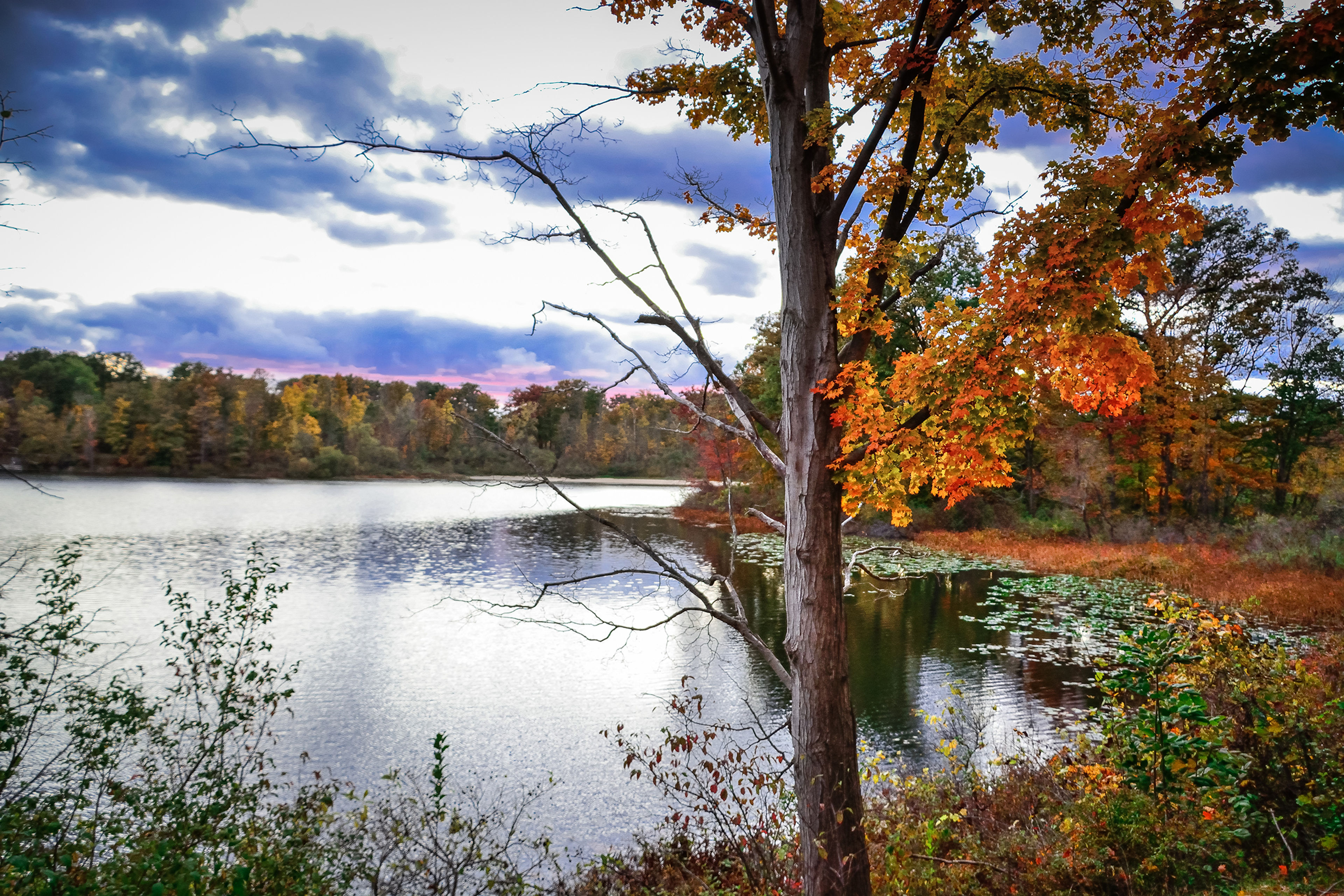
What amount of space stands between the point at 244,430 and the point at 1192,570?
66.3 m

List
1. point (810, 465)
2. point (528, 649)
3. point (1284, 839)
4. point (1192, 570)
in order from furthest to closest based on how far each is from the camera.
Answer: point (1192, 570)
point (528, 649)
point (810, 465)
point (1284, 839)

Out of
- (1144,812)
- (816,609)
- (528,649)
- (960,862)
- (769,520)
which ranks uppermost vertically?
(769,520)

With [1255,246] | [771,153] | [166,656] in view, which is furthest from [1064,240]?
[1255,246]

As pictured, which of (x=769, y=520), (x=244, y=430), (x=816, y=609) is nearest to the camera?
(x=816, y=609)

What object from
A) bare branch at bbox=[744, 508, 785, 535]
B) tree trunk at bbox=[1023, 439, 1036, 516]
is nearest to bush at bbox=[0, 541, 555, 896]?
bare branch at bbox=[744, 508, 785, 535]

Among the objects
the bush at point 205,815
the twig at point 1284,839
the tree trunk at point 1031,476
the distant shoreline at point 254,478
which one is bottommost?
the distant shoreline at point 254,478

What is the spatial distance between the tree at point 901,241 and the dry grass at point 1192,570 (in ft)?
38.4

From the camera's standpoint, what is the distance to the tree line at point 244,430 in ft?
153

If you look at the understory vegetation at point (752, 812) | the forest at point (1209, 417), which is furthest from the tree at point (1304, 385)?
the understory vegetation at point (752, 812)

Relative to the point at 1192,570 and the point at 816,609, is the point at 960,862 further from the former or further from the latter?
the point at 1192,570

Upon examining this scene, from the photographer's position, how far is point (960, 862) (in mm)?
4754

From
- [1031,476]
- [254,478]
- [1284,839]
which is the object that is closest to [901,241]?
[1284,839]

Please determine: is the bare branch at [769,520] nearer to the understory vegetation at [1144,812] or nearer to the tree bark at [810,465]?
the tree bark at [810,465]

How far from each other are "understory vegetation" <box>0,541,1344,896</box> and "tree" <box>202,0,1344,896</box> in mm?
1036
